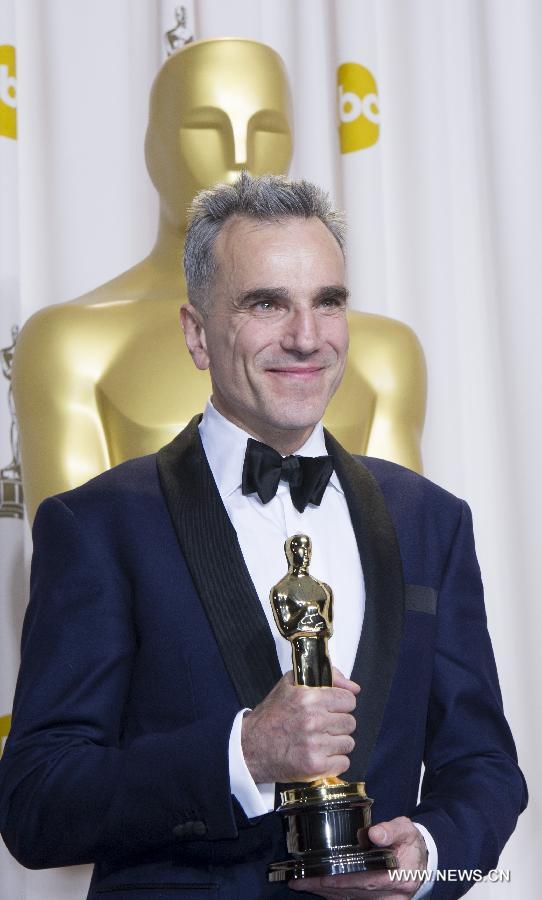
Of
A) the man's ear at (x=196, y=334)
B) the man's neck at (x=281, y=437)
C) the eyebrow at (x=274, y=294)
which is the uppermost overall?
the eyebrow at (x=274, y=294)

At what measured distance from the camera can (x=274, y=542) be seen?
1.87 meters

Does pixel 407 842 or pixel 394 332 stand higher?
pixel 394 332

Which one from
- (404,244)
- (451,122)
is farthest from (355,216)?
(451,122)

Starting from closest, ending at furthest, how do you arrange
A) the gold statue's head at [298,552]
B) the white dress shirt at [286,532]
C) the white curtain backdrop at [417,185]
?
the gold statue's head at [298,552] → the white dress shirt at [286,532] → the white curtain backdrop at [417,185]

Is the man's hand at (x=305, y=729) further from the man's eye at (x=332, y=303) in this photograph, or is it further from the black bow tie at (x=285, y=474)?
the man's eye at (x=332, y=303)

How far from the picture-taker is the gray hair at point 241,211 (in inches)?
75.5

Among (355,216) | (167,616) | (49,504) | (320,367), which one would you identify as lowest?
(167,616)

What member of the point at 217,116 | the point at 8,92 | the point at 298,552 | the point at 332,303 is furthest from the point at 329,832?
the point at 8,92

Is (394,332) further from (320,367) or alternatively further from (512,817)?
(512,817)

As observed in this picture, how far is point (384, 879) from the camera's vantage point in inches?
59.6

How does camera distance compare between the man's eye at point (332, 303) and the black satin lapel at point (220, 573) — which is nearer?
the black satin lapel at point (220, 573)

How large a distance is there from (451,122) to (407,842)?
2.15 m

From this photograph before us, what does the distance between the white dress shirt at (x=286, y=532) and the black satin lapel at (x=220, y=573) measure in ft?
0.14

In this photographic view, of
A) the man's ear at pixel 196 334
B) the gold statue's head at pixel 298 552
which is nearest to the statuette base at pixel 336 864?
the gold statue's head at pixel 298 552
